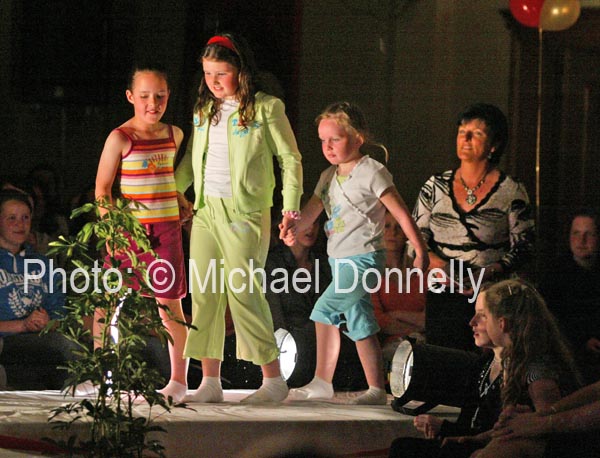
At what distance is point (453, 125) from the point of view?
4.69 meters

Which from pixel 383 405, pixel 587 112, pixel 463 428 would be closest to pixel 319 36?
pixel 587 112

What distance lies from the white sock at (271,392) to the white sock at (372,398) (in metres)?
0.26

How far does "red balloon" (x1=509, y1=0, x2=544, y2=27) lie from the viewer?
4723 millimetres

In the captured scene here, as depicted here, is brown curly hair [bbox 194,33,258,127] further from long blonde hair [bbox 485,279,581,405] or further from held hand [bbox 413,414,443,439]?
held hand [bbox 413,414,443,439]

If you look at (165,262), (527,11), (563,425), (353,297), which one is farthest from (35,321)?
(527,11)

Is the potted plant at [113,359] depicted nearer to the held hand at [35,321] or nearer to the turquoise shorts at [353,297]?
the held hand at [35,321]

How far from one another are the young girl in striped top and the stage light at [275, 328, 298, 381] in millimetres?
400

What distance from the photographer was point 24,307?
175 inches

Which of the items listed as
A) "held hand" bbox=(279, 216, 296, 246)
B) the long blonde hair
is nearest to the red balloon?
"held hand" bbox=(279, 216, 296, 246)

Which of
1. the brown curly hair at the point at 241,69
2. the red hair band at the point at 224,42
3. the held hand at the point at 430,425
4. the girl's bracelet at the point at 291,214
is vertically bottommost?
the held hand at the point at 430,425

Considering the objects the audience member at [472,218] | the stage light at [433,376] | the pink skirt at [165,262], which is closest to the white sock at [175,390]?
the pink skirt at [165,262]

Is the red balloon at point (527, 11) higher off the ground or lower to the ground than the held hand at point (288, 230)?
higher

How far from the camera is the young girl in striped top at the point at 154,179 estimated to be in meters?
4.25

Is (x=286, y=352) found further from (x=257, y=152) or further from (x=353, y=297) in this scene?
(x=257, y=152)
